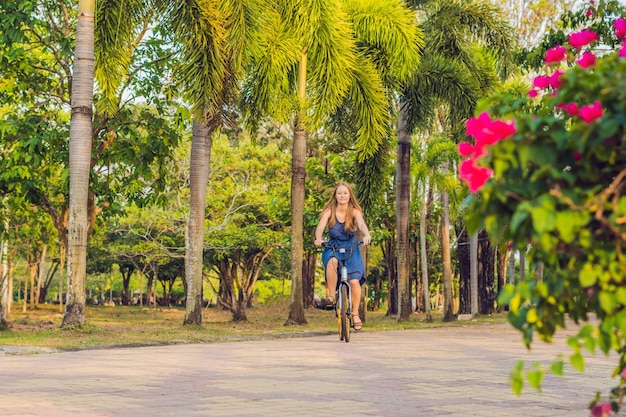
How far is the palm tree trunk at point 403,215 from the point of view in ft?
94.8

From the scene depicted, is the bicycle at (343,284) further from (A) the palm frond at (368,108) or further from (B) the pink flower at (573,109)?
(B) the pink flower at (573,109)

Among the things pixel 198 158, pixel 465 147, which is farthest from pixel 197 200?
pixel 465 147

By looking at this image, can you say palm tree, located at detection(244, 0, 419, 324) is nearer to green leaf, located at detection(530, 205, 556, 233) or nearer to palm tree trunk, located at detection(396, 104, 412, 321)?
palm tree trunk, located at detection(396, 104, 412, 321)

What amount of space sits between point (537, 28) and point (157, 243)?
17.4 m

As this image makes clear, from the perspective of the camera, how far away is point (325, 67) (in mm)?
21469

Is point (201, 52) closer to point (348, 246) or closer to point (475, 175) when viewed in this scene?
point (348, 246)

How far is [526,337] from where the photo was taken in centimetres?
376

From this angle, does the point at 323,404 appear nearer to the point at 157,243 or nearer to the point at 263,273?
the point at 157,243

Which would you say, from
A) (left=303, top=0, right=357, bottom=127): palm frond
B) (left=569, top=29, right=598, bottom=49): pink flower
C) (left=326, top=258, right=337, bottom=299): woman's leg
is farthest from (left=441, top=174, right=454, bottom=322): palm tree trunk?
(left=569, top=29, right=598, bottom=49): pink flower

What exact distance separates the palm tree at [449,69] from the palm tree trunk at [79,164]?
36.5 ft

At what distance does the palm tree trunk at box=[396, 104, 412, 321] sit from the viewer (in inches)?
1138

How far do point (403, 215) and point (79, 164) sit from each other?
13.4 meters

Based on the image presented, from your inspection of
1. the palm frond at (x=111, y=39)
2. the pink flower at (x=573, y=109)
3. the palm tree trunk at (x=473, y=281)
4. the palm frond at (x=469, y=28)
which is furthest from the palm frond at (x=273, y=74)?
the pink flower at (x=573, y=109)

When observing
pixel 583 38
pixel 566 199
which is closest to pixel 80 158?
pixel 583 38
